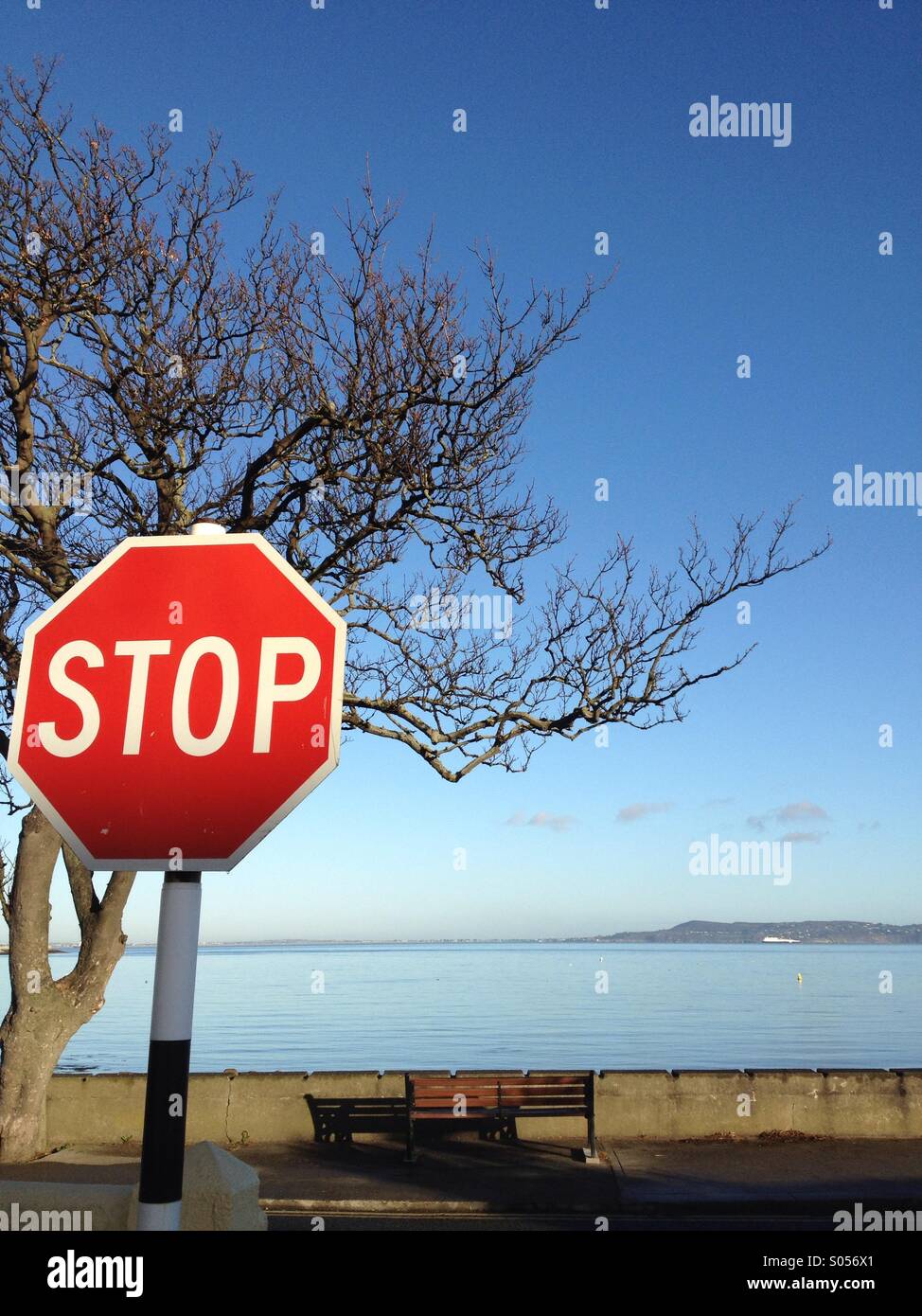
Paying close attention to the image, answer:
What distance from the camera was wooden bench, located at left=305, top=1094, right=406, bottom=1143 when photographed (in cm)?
1391

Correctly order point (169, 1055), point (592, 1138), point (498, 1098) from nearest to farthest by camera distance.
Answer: point (169, 1055)
point (592, 1138)
point (498, 1098)

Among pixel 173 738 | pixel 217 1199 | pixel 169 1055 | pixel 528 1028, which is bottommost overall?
pixel 528 1028

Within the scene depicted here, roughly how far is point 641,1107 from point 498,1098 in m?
2.01

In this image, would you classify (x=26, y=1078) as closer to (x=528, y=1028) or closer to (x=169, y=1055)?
(x=169, y=1055)

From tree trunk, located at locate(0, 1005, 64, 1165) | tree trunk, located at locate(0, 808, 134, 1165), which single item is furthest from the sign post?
tree trunk, located at locate(0, 1005, 64, 1165)

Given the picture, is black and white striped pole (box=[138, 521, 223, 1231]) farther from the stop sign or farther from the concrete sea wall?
the concrete sea wall

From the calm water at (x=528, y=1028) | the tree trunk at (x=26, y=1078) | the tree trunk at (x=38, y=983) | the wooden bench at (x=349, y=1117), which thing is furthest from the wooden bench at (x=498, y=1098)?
the calm water at (x=528, y=1028)

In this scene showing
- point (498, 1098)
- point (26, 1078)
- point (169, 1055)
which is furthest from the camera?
point (498, 1098)

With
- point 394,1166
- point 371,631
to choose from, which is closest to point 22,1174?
point 394,1166

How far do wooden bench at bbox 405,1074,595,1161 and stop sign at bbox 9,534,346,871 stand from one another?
41.0 feet

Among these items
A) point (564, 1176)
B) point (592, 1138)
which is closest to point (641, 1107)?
point (592, 1138)

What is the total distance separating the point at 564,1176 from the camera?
1184 cm
